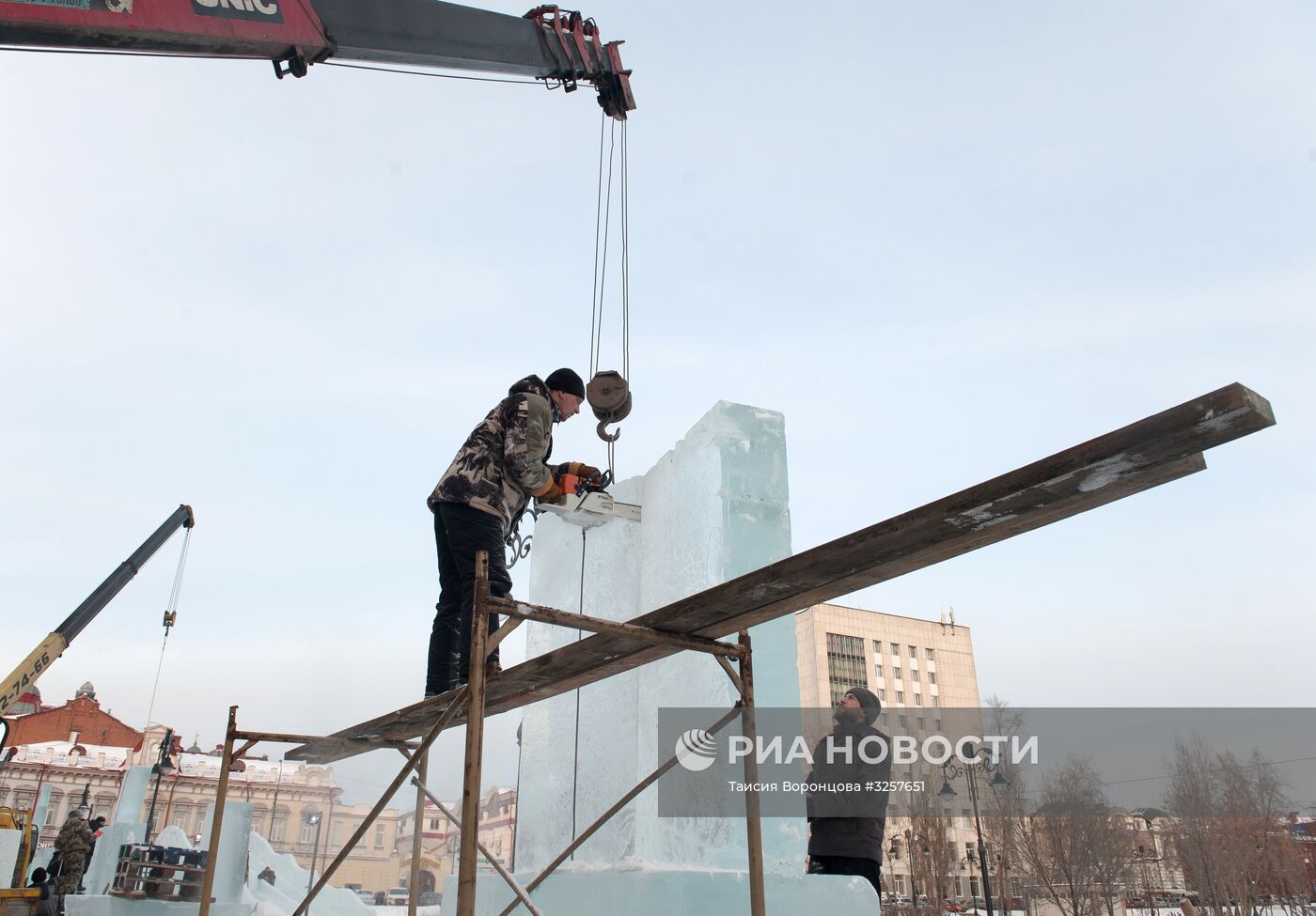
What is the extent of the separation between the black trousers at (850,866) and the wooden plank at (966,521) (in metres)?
1.54

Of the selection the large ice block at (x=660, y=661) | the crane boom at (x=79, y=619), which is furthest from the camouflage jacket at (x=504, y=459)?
the crane boom at (x=79, y=619)

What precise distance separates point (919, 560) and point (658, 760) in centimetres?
316

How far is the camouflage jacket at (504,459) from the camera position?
12.6ft

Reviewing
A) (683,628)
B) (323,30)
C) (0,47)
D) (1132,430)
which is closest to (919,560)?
(1132,430)

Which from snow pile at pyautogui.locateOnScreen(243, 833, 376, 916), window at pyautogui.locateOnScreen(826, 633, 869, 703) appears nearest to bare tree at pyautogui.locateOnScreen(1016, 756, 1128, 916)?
snow pile at pyautogui.locateOnScreen(243, 833, 376, 916)

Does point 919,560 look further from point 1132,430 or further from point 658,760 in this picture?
point 658,760

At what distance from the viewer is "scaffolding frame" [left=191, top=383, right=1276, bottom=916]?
1976mm

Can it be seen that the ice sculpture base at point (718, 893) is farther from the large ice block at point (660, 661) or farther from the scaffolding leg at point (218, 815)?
the scaffolding leg at point (218, 815)

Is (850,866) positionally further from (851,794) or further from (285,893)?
(285,893)

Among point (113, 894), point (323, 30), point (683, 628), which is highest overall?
point (323, 30)

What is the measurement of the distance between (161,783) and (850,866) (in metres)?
47.9

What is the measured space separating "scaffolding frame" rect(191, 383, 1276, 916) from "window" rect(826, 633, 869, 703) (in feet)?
185

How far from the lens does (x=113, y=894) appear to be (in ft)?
32.8

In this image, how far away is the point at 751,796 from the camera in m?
3.34
